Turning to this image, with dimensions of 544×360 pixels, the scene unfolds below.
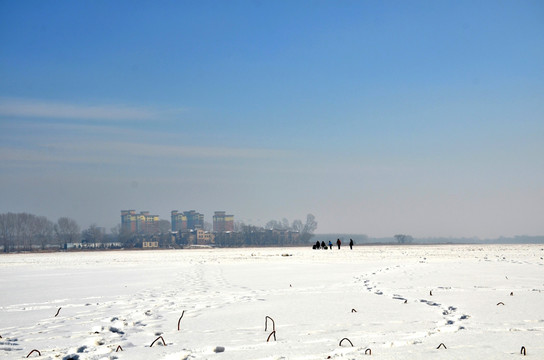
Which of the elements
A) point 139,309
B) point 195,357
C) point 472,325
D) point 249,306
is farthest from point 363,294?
point 195,357

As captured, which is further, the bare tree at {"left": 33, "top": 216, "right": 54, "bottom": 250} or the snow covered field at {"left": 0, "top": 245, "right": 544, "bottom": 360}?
the bare tree at {"left": 33, "top": 216, "right": 54, "bottom": 250}

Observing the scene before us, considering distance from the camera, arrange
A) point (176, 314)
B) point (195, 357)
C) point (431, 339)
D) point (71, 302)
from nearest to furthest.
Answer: point (195, 357), point (431, 339), point (176, 314), point (71, 302)

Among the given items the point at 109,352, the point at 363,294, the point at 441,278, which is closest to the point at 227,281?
the point at 363,294

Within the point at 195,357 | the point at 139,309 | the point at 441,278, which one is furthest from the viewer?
the point at 441,278

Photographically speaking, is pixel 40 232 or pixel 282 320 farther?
pixel 40 232

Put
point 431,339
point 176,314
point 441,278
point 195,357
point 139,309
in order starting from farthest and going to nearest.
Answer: point 441,278
point 139,309
point 176,314
point 431,339
point 195,357

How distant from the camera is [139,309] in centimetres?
1058

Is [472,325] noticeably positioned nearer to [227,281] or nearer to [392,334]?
[392,334]

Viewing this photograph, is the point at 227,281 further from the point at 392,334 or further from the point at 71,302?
the point at 392,334

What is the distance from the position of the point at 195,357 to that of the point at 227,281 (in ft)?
34.9

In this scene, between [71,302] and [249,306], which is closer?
[249,306]

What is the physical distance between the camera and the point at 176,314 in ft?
32.2

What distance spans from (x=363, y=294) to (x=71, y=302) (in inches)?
277

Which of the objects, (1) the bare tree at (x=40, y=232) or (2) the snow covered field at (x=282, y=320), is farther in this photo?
(1) the bare tree at (x=40, y=232)
